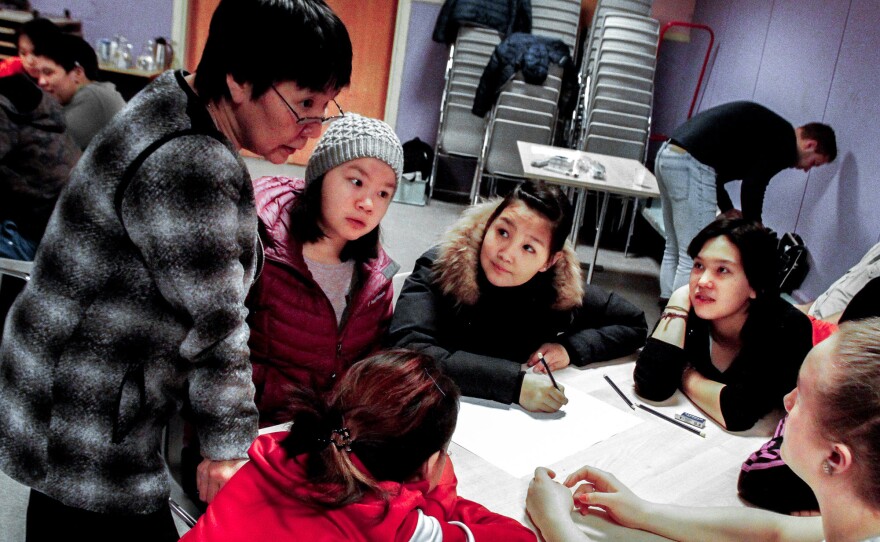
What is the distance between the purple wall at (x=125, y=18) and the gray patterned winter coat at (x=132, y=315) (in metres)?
6.13

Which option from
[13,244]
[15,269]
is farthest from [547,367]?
[13,244]

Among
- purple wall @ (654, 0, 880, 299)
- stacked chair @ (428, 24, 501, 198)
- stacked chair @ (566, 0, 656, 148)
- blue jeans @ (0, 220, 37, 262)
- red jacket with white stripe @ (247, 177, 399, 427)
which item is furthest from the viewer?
stacked chair @ (428, 24, 501, 198)

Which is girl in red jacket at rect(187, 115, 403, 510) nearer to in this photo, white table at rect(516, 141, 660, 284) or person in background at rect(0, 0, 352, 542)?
person in background at rect(0, 0, 352, 542)

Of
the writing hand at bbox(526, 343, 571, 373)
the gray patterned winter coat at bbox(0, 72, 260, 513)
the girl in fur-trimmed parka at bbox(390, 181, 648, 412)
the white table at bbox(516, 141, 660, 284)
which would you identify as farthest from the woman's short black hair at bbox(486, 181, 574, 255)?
the white table at bbox(516, 141, 660, 284)

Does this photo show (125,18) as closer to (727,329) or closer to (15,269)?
(15,269)

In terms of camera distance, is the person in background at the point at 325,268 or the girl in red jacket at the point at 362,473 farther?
the person in background at the point at 325,268

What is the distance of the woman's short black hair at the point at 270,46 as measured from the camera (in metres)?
0.97

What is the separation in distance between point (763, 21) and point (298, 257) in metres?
4.70

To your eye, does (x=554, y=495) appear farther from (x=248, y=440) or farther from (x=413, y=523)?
(x=248, y=440)

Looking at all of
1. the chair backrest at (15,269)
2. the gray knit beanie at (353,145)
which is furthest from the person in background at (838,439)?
the chair backrest at (15,269)

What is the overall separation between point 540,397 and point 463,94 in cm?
502

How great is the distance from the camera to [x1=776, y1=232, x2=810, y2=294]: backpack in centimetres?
389

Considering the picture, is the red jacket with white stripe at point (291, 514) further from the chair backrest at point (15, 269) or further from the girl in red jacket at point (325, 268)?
the chair backrest at point (15, 269)

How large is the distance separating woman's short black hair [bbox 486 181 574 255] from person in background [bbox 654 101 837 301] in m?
2.39
